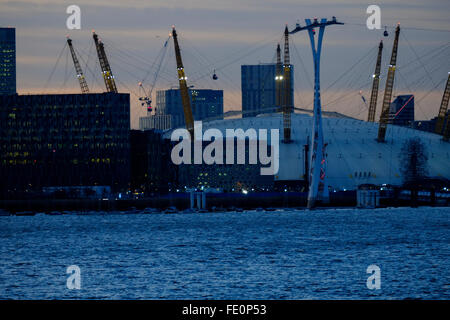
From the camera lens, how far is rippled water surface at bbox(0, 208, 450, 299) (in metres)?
69.9

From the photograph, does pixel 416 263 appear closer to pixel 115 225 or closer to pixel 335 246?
pixel 335 246

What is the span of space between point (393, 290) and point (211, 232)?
75.4m

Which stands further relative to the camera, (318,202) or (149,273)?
(318,202)

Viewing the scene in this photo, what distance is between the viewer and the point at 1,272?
85812mm

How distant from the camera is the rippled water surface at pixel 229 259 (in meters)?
69.9

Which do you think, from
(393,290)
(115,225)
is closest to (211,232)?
(115,225)

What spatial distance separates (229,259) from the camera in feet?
316
